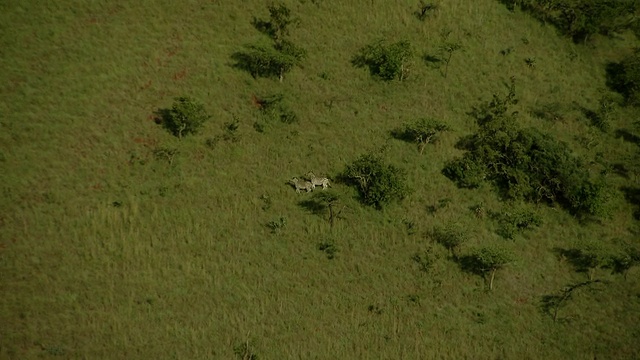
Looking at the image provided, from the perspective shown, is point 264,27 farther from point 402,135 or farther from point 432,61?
point 402,135

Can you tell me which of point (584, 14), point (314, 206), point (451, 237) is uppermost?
point (584, 14)

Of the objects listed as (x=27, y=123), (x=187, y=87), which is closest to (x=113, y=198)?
(x=27, y=123)

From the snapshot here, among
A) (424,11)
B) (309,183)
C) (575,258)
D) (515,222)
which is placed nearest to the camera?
(575,258)

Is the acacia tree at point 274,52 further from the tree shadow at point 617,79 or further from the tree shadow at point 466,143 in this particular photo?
the tree shadow at point 617,79

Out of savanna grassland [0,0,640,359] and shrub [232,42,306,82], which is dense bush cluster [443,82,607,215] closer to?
savanna grassland [0,0,640,359]

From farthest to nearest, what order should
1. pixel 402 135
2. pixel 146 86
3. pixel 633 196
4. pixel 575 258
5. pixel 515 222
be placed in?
1. pixel 402 135
2. pixel 146 86
3. pixel 633 196
4. pixel 515 222
5. pixel 575 258

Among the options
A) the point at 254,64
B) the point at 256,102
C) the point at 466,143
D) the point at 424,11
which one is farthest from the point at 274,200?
the point at 424,11

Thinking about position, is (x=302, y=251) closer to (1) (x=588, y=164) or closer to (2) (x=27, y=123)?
(2) (x=27, y=123)
